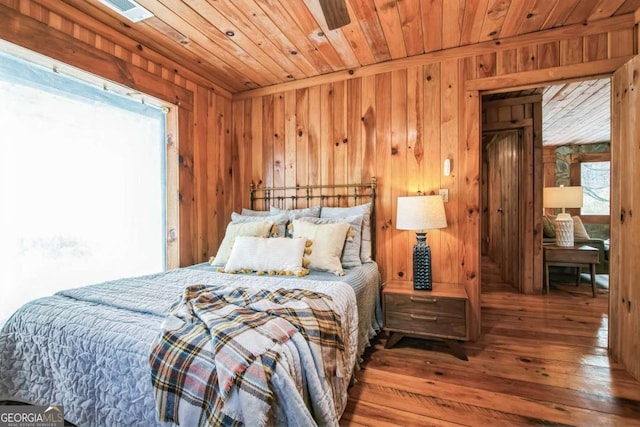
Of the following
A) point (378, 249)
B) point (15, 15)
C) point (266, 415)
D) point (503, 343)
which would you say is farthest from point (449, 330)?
point (15, 15)

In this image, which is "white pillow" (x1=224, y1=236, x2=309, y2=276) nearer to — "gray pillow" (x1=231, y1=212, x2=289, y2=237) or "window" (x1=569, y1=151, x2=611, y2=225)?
"gray pillow" (x1=231, y1=212, x2=289, y2=237)

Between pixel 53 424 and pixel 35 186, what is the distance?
1.45 meters

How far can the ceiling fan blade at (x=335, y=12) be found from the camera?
4.41 ft

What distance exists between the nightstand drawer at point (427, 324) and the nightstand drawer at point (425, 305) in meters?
0.02

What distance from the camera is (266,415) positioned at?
2.97 feet

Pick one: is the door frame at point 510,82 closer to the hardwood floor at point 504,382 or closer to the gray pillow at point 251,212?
the hardwood floor at point 504,382

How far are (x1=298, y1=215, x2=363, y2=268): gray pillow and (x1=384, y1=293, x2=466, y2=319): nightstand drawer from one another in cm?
39

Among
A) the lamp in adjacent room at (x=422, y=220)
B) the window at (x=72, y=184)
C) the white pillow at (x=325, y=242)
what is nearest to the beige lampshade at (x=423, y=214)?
the lamp in adjacent room at (x=422, y=220)

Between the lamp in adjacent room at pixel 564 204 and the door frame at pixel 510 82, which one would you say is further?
the lamp in adjacent room at pixel 564 204

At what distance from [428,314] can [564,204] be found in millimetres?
3741

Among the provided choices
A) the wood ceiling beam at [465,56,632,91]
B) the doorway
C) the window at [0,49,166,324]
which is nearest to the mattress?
the window at [0,49,166,324]

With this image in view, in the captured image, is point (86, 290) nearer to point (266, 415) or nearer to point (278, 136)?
point (266, 415)

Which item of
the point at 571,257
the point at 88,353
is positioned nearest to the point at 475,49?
the point at 571,257

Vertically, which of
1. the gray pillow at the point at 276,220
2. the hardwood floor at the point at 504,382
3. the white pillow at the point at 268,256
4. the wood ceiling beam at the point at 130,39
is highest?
the wood ceiling beam at the point at 130,39
